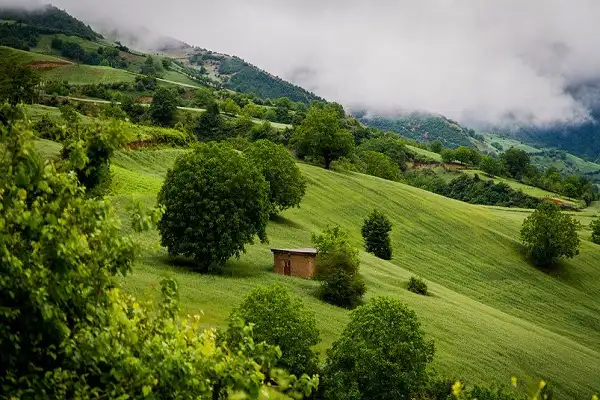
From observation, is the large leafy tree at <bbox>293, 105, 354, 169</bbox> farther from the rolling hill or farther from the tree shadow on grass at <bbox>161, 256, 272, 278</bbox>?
the tree shadow on grass at <bbox>161, 256, 272, 278</bbox>

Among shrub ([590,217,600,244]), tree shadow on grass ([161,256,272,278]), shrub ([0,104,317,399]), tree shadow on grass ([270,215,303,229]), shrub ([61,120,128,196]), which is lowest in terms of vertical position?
tree shadow on grass ([161,256,272,278])

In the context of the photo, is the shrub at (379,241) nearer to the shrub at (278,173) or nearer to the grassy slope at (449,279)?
the grassy slope at (449,279)

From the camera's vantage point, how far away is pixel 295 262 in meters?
55.3

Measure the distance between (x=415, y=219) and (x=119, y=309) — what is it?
311 feet

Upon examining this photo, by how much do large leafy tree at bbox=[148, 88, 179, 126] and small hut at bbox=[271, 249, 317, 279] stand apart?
102834 millimetres

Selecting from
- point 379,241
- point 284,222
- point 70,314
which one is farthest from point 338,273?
point 70,314

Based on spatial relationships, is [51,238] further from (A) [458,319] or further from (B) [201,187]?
(A) [458,319]

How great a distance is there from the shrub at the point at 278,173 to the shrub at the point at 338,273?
21649mm

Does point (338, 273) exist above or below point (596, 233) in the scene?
below

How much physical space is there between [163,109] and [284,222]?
85438 mm

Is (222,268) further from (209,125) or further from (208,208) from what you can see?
(209,125)

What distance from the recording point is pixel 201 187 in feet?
160

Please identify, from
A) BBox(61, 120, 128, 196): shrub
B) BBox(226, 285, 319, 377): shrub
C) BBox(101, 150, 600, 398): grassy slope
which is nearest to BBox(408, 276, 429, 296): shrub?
BBox(101, 150, 600, 398): grassy slope

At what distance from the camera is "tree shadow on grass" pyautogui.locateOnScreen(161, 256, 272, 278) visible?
160ft
